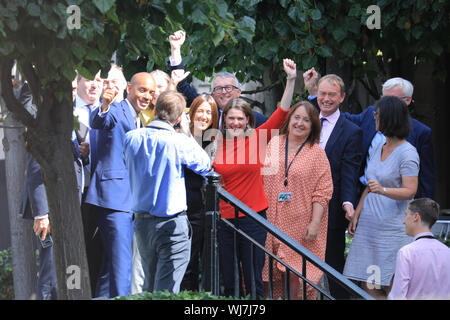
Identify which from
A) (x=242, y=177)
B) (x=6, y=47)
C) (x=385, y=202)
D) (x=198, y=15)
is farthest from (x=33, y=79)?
(x=385, y=202)

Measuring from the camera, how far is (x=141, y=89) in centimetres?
627

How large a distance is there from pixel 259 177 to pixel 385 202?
98 cm

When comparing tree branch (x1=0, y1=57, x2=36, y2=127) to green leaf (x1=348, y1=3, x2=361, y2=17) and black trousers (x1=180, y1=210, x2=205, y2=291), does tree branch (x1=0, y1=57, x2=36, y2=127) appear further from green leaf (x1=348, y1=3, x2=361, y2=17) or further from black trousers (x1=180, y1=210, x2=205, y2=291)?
green leaf (x1=348, y1=3, x2=361, y2=17)

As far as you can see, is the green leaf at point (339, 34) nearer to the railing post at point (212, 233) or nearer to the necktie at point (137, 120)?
the necktie at point (137, 120)

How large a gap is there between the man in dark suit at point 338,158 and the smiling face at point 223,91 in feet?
2.27

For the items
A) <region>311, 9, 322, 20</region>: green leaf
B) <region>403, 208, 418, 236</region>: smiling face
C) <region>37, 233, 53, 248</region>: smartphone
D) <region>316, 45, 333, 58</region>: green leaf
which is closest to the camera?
<region>403, 208, 418, 236</region>: smiling face

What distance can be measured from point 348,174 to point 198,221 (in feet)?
4.05

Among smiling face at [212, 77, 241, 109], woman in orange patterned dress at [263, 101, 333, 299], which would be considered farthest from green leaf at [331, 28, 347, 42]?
woman in orange patterned dress at [263, 101, 333, 299]

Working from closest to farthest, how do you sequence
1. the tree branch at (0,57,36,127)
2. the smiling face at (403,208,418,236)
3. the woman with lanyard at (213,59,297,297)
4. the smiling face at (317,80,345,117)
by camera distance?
the tree branch at (0,57,36,127)
the smiling face at (403,208,418,236)
the woman with lanyard at (213,59,297,297)
the smiling face at (317,80,345,117)

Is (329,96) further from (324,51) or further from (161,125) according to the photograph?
(161,125)

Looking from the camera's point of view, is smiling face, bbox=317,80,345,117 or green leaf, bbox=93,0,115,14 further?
→ smiling face, bbox=317,80,345,117

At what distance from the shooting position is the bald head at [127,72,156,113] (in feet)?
20.6
